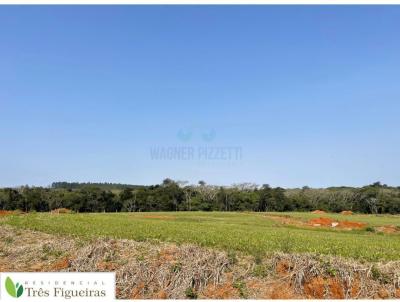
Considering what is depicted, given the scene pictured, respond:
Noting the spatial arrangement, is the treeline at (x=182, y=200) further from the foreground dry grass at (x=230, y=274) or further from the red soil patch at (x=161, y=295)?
the red soil patch at (x=161, y=295)

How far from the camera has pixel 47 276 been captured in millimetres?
13164

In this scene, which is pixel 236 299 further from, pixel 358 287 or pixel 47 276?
pixel 47 276

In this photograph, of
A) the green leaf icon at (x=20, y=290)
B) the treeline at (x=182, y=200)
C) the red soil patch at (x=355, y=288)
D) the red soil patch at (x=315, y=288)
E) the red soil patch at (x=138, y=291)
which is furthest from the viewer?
the treeline at (x=182, y=200)

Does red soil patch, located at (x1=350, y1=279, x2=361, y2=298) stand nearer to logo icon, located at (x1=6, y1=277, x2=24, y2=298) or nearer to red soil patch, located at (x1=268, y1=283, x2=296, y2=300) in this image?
red soil patch, located at (x1=268, y1=283, x2=296, y2=300)

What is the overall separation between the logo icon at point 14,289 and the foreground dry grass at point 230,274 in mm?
3112

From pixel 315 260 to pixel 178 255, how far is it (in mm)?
5264

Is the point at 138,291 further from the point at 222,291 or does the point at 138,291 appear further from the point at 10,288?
the point at 10,288

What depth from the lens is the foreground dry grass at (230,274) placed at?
13.1m

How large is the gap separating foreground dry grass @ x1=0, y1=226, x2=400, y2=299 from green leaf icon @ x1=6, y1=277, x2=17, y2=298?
311cm

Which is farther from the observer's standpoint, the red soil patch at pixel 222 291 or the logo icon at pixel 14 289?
the red soil patch at pixel 222 291

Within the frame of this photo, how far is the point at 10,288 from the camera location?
522 inches

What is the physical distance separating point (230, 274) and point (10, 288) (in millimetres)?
7324

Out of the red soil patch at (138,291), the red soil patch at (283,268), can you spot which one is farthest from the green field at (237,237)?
the red soil patch at (138,291)

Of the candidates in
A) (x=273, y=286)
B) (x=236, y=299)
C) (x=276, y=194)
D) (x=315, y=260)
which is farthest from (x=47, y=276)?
(x=276, y=194)
